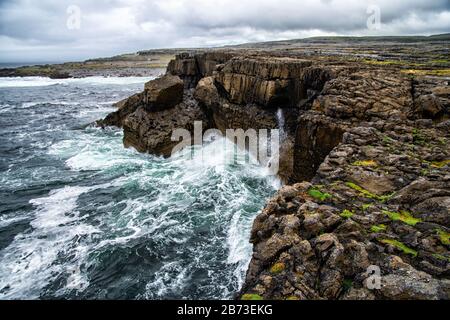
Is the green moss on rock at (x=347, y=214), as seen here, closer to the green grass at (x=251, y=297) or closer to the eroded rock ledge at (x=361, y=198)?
the eroded rock ledge at (x=361, y=198)

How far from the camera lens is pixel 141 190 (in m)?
24.6

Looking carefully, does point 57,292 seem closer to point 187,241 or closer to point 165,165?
point 187,241

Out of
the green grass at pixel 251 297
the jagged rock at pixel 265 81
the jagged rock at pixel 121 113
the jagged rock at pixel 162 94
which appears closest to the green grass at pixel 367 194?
the green grass at pixel 251 297

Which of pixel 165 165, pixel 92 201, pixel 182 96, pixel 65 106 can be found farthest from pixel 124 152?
pixel 65 106

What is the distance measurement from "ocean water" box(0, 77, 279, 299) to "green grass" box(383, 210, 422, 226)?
283 inches

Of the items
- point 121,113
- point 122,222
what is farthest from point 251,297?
point 121,113

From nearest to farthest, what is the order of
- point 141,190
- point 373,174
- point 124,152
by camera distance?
point 373,174 → point 141,190 → point 124,152

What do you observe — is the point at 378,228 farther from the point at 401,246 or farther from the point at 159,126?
the point at 159,126

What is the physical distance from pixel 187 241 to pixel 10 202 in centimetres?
1445

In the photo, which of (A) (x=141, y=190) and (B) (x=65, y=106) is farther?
(B) (x=65, y=106)

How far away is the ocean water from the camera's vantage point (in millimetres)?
14773

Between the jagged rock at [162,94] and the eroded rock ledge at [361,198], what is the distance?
14.6m

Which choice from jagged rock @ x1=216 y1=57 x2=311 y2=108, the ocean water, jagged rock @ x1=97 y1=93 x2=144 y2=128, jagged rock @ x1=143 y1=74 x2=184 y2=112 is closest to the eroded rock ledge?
Result: jagged rock @ x1=216 y1=57 x2=311 y2=108
